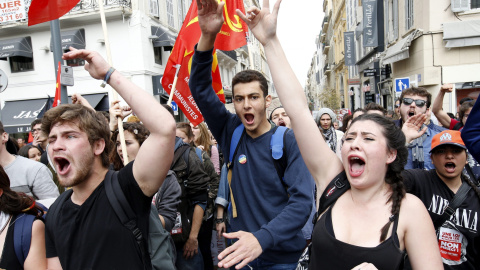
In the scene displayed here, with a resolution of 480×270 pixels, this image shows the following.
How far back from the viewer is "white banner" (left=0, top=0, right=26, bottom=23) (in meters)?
15.4

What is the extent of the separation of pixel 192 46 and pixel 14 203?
3.10 meters

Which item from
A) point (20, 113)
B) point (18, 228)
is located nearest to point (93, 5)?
point (20, 113)

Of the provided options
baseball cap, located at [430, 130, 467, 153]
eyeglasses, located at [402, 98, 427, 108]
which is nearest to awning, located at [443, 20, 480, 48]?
eyeglasses, located at [402, 98, 427, 108]

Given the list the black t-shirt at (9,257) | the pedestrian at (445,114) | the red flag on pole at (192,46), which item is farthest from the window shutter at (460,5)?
the black t-shirt at (9,257)

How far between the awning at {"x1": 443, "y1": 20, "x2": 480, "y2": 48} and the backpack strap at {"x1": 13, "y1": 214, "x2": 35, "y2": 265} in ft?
44.2

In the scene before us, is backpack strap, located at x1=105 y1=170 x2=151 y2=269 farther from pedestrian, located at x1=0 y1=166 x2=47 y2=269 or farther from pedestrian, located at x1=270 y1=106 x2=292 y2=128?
pedestrian, located at x1=270 y1=106 x2=292 y2=128

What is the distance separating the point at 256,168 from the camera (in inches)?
95.7

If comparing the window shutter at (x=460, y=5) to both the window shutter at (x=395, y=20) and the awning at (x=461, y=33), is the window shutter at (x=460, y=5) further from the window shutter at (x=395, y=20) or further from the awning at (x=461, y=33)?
the window shutter at (x=395, y=20)

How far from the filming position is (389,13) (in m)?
17.6

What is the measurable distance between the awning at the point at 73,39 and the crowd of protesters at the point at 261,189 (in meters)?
15.1

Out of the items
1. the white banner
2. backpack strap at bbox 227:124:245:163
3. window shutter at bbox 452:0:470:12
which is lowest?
backpack strap at bbox 227:124:245:163

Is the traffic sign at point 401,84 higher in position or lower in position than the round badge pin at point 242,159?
higher

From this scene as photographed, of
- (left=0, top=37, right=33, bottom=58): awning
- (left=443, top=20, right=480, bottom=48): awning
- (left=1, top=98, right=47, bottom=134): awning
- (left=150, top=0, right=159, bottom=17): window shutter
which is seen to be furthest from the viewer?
(left=150, top=0, right=159, bottom=17): window shutter

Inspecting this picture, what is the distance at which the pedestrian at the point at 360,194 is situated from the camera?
167 cm
